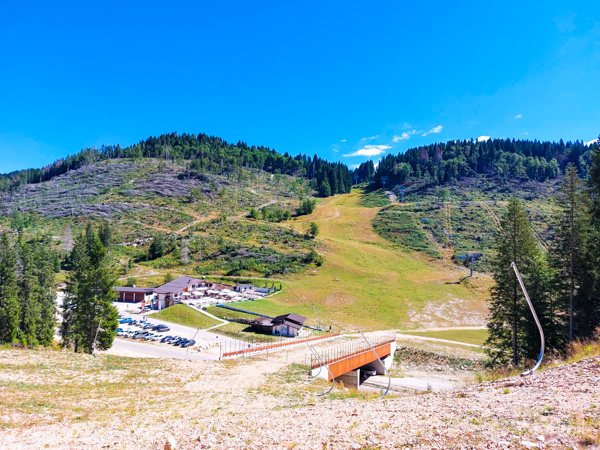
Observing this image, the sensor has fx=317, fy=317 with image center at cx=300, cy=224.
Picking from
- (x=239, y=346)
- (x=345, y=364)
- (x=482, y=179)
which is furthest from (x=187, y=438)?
(x=482, y=179)

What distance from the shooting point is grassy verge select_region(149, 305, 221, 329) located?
2131 inches

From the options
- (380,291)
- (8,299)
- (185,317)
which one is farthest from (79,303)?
(380,291)

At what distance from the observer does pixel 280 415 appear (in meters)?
12.7

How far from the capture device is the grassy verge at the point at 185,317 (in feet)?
178

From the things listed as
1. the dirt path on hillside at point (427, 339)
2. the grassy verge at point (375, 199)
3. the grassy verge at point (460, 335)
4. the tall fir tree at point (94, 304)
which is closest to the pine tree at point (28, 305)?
the tall fir tree at point (94, 304)

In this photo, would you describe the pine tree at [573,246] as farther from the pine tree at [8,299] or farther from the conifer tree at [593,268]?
the pine tree at [8,299]

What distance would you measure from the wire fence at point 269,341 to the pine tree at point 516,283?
75.8 ft

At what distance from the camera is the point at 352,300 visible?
224ft

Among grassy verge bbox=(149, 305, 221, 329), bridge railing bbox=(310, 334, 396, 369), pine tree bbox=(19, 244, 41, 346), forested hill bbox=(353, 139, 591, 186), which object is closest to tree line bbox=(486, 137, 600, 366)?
bridge railing bbox=(310, 334, 396, 369)

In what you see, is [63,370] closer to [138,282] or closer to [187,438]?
[187,438]

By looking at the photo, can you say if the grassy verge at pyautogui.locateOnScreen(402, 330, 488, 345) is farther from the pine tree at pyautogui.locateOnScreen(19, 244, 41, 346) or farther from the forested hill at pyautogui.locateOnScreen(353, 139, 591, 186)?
the forested hill at pyautogui.locateOnScreen(353, 139, 591, 186)

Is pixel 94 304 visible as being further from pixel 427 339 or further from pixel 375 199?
pixel 375 199

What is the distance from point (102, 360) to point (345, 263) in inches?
2761

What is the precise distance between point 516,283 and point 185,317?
51.1 m
